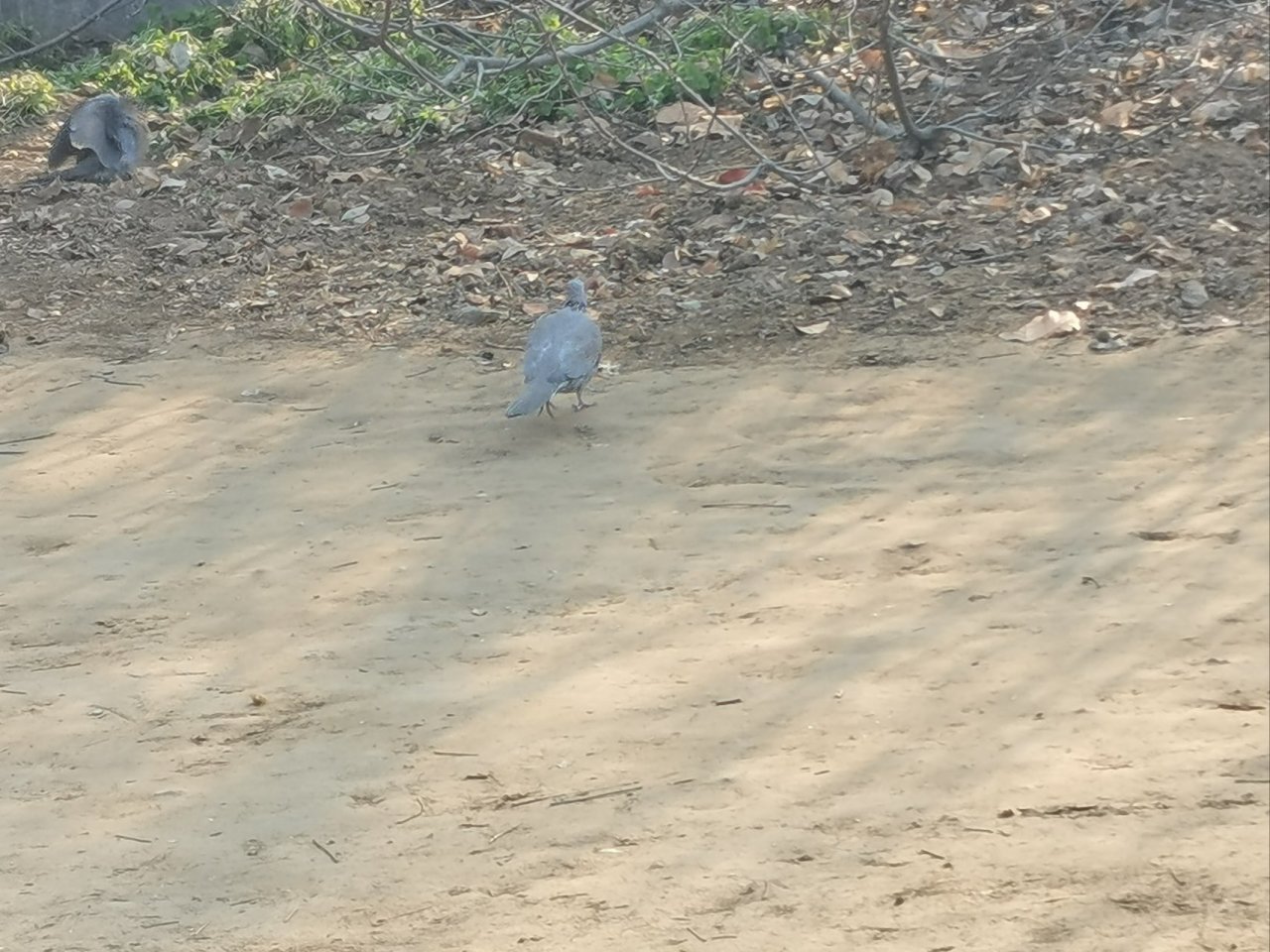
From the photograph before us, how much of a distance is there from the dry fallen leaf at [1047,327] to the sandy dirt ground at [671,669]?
103 millimetres

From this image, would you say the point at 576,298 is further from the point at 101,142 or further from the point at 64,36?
the point at 64,36

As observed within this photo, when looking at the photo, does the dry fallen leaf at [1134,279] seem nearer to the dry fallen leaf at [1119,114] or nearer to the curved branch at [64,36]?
the dry fallen leaf at [1119,114]

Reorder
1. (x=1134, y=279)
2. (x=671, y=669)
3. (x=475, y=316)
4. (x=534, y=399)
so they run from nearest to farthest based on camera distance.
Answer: (x=671, y=669), (x=534, y=399), (x=1134, y=279), (x=475, y=316)

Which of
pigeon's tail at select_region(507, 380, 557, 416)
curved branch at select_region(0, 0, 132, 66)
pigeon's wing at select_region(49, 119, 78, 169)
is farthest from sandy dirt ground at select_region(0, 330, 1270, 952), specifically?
curved branch at select_region(0, 0, 132, 66)

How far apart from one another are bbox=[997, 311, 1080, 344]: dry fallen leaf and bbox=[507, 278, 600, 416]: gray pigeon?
4.43 ft

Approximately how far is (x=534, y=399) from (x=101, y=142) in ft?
14.5

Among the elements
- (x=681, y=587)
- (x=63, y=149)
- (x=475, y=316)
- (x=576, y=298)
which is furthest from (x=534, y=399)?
(x=63, y=149)

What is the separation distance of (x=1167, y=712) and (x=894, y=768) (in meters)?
0.57

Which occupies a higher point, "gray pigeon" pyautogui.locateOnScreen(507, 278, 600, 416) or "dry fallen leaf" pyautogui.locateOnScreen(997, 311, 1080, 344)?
"gray pigeon" pyautogui.locateOnScreen(507, 278, 600, 416)

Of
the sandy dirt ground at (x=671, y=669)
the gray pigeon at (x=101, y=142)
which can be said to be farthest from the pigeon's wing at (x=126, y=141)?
the sandy dirt ground at (x=671, y=669)

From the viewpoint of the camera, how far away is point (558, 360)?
488 centimetres

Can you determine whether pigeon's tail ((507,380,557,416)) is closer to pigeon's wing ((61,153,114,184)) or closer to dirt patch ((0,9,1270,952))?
dirt patch ((0,9,1270,952))

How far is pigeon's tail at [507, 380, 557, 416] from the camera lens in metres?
4.84

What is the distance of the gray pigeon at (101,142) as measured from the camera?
26.7 feet
